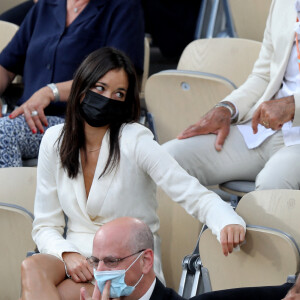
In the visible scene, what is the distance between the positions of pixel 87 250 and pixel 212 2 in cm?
302

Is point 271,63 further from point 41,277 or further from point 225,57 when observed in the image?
point 41,277

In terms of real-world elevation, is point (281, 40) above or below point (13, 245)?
above

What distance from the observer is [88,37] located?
12.9 ft

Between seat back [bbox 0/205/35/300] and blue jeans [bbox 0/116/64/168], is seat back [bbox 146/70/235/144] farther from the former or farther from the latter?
seat back [bbox 0/205/35/300]

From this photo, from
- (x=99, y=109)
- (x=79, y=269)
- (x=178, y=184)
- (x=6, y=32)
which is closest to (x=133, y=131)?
(x=99, y=109)

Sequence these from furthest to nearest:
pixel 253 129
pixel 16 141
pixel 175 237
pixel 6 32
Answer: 1. pixel 6 32
2. pixel 16 141
3. pixel 253 129
4. pixel 175 237

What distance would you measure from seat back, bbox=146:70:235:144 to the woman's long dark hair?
31.9 inches

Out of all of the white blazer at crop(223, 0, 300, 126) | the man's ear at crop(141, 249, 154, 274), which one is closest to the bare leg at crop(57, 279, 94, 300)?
the man's ear at crop(141, 249, 154, 274)

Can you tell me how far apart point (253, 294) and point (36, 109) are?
192cm

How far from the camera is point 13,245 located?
288cm

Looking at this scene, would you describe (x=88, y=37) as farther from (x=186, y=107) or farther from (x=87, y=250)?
(x=87, y=250)

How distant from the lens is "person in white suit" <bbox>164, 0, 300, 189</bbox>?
317 centimetres

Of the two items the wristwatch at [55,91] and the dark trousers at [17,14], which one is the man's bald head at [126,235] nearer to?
the wristwatch at [55,91]

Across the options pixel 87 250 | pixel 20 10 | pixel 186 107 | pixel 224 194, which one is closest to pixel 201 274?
pixel 87 250
